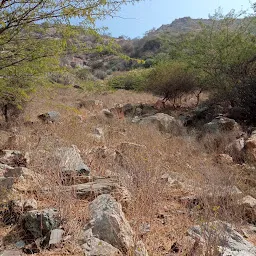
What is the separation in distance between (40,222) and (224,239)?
152 cm

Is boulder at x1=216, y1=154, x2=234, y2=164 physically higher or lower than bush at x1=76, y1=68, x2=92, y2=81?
lower

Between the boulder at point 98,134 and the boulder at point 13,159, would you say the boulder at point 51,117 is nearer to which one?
the boulder at point 98,134

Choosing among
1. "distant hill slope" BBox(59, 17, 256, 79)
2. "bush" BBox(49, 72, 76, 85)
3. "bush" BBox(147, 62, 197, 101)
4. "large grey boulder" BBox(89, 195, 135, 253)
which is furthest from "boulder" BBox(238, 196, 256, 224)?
"distant hill slope" BBox(59, 17, 256, 79)

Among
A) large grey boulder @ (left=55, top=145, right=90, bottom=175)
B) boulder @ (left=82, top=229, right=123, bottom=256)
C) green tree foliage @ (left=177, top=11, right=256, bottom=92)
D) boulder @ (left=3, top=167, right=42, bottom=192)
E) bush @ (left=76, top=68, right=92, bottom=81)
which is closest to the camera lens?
boulder @ (left=82, top=229, right=123, bottom=256)

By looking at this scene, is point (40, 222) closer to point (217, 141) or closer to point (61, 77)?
point (61, 77)

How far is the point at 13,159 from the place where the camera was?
4.45 metres

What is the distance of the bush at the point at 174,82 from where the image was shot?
42.5ft

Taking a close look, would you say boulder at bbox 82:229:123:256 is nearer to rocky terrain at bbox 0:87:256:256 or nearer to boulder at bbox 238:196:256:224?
rocky terrain at bbox 0:87:256:256

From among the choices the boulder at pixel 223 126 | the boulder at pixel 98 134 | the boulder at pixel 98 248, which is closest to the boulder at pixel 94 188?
the boulder at pixel 98 248

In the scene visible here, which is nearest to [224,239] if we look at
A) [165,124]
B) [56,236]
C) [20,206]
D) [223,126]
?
[56,236]

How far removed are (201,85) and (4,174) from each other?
33.6ft

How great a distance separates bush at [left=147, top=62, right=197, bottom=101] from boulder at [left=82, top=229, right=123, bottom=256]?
36.6 feet

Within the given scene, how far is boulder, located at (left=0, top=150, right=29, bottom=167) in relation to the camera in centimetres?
428

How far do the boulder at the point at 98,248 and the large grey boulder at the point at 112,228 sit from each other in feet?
0.34
